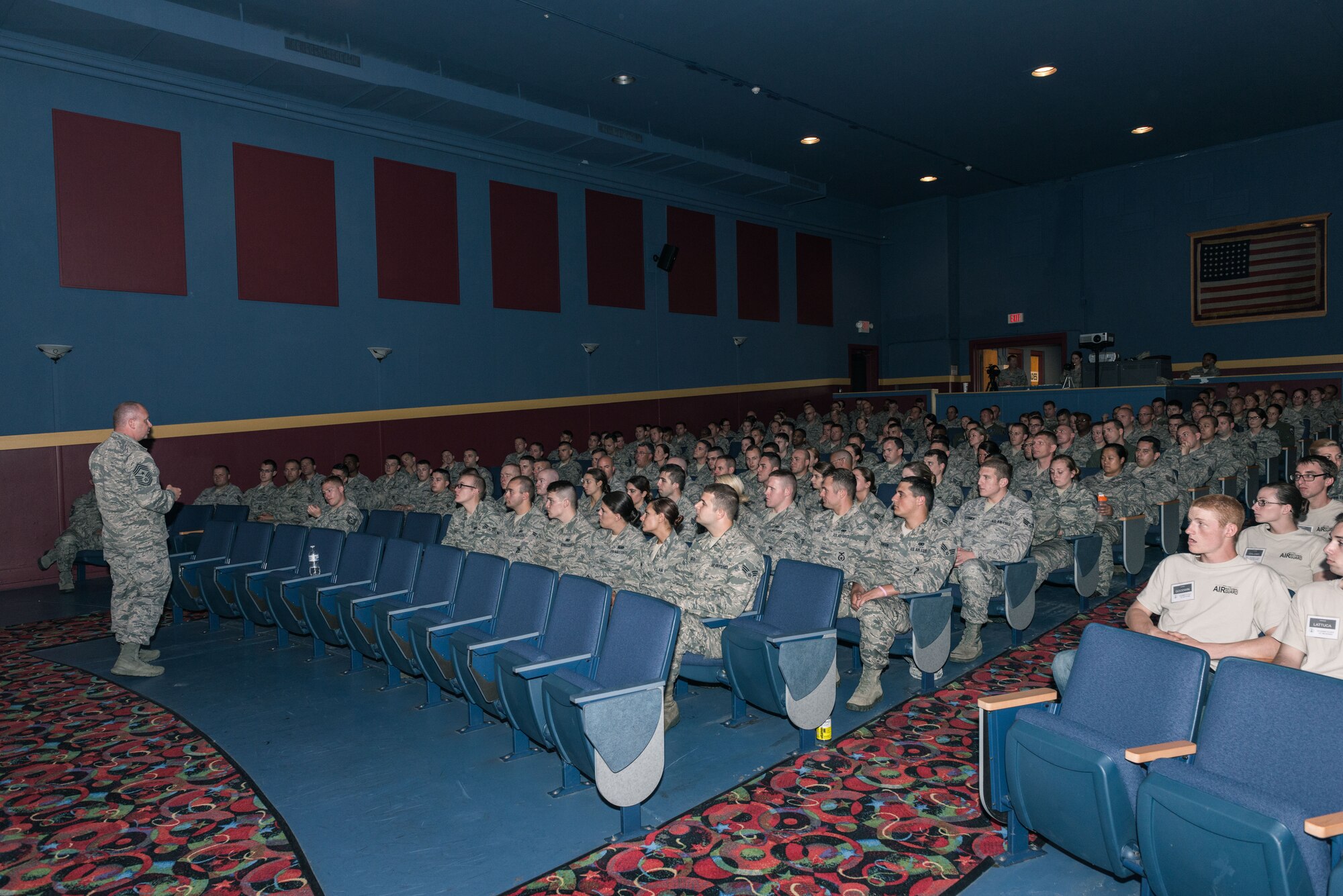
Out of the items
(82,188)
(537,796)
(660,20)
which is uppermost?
(660,20)

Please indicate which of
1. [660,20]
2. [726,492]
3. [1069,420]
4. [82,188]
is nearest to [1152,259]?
[1069,420]

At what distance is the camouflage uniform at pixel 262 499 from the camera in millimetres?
9086

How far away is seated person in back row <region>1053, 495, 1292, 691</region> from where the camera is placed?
9.95ft

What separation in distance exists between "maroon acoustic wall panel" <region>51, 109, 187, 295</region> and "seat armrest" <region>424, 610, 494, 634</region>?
722cm

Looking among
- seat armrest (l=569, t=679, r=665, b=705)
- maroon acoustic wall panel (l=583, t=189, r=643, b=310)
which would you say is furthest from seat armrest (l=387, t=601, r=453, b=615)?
maroon acoustic wall panel (l=583, t=189, r=643, b=310)

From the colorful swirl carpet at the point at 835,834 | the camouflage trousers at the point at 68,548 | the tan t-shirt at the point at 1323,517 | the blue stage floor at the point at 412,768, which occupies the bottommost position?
the blue stage floor at the point at 412,768

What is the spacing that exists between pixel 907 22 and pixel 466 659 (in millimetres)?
8209

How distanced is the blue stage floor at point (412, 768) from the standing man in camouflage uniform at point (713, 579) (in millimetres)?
454

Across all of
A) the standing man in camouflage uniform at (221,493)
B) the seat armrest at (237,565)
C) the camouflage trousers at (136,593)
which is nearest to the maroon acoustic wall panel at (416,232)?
the standing man in camouflage uniform at (221,493)

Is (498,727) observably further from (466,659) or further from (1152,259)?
(1152,259)

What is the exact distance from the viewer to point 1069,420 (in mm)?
8703

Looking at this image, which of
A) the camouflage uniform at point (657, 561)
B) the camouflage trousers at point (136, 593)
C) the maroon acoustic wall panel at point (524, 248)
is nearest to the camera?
the camouflage uniform at point (657, 561)

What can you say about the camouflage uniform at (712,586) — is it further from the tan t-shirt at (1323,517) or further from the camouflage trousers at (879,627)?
the tan t-shirt at (1323,517)

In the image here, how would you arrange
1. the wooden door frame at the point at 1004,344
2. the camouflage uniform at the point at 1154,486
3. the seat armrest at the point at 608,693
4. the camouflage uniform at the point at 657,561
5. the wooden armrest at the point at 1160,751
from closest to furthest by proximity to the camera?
the wooden armrest at the point at 1160,751 → the seat armrest at the point at 608,693 → the camouflage uniform at the point at 657,561 → the camouflage uniform at the point at 1154,486 → the wooden door frame at the point at 1004,344
